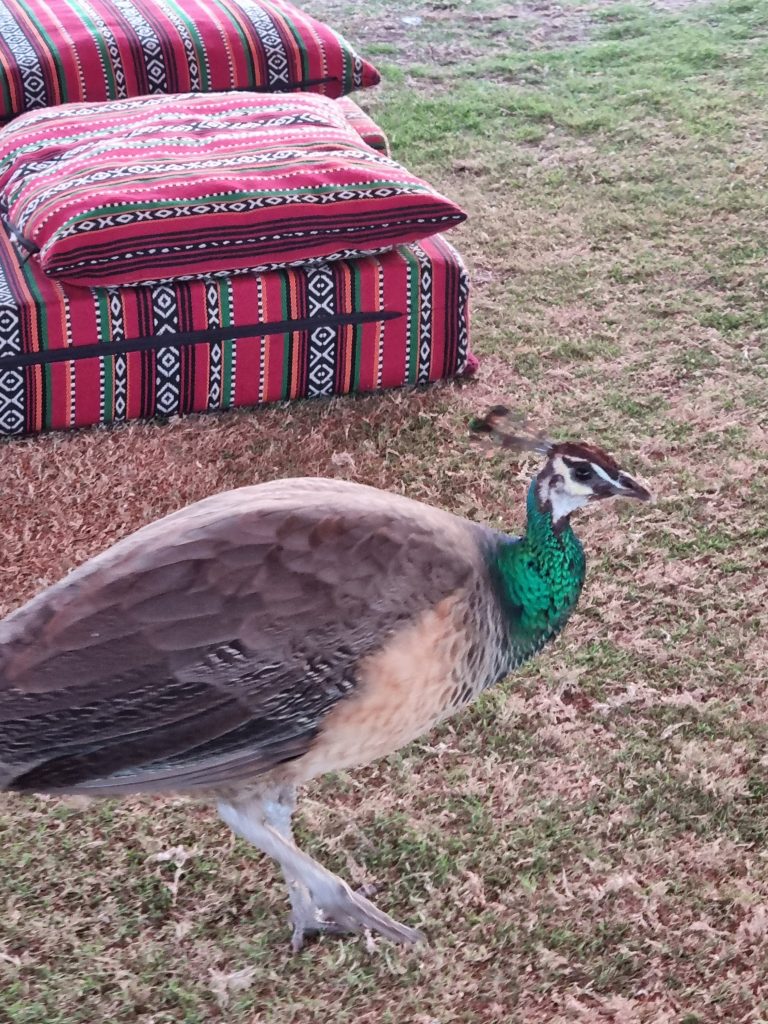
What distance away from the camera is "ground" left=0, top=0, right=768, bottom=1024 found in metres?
1.56

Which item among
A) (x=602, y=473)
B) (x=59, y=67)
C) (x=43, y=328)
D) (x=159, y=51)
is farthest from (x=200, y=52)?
(x=602, y=473)

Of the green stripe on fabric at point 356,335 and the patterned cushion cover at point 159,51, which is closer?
the green stripe on fabric at point 356,335

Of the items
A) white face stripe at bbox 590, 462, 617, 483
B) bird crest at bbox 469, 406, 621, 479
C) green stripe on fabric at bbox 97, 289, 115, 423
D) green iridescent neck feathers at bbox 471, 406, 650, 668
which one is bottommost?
green stripe on fabric at bbox 97, 289, 115, 423

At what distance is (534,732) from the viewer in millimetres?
1915

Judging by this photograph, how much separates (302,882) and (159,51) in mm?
2531

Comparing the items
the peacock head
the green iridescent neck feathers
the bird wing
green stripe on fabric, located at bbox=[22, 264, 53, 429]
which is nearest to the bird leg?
the bird wing

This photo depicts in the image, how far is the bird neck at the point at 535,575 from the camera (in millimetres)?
1575

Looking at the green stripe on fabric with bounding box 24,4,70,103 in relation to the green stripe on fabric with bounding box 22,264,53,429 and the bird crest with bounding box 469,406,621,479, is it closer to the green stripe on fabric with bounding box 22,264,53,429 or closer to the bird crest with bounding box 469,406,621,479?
the green stripe on fabric with bounding box 22,264,53,429

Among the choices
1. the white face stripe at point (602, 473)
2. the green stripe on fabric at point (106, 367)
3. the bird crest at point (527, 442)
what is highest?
the bird crest at point (527, 442)

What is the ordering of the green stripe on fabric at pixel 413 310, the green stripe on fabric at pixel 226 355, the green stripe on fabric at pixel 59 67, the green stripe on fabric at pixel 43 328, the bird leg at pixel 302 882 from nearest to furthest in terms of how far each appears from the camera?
the bird leg at pixel 302 882 < the green stripe on fabric at pixel 43 328 < the green stripe on fabric at pixel 226 355 < the green stripe on fabric at pixel 413 310 < the green stripe on fabric at pixel 59 67

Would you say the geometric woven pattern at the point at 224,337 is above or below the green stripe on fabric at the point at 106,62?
below

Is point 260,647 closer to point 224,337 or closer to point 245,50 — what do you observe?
point 224,337

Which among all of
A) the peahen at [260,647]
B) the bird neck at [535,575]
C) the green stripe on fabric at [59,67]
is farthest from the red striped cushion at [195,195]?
the bird neck at [535,575]

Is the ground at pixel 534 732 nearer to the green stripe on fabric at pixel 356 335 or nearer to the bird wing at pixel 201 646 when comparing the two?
the green stripe on fabric at pixel 356 335
